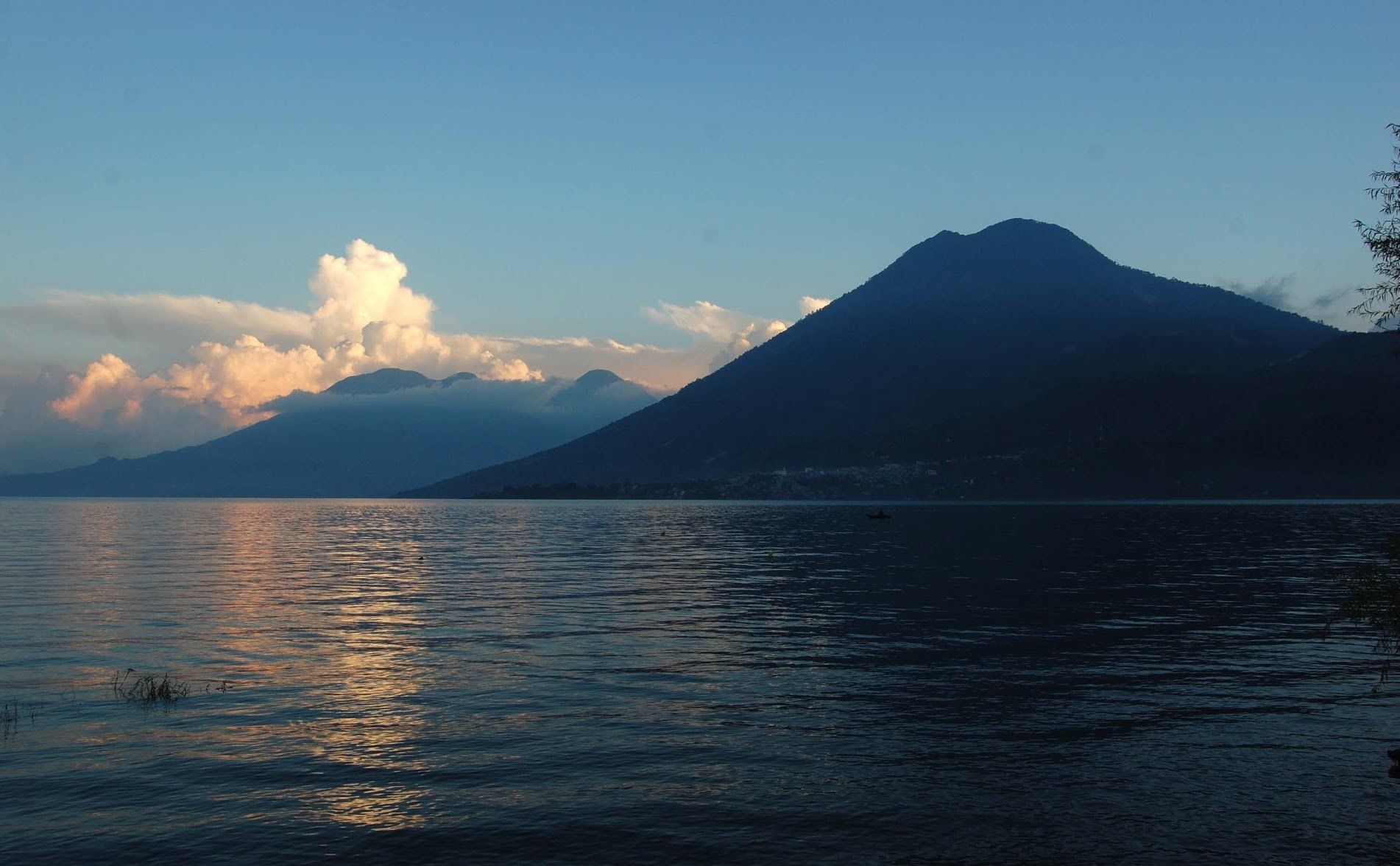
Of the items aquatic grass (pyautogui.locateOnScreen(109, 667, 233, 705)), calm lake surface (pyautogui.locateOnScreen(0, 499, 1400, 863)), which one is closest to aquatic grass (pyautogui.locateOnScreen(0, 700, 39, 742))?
calm lake surface (pyautogui.locateOnScreen(0, 499, 1400, 863))

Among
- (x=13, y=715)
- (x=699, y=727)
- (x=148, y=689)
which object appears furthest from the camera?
(x=148, y=689)

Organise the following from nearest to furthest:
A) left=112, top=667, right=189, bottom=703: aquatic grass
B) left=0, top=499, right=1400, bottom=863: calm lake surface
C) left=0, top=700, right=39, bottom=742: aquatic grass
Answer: left=0, top=499, right=1400, bottom=863: calm lake surface
left=0, top=700, right=39, bottom=742: aquatic grass
left=112, top=667, right=189, bottom=703: aquatic grass

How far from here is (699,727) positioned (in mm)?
29516

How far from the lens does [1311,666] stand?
127 feet

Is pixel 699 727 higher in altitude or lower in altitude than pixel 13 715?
lower

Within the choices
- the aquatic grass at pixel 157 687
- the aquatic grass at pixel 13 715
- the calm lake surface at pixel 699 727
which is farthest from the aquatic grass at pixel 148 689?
the aquatic grass at pixel 13 715

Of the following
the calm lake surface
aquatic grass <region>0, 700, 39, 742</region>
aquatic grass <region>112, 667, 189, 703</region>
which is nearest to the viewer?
the calm lake surface

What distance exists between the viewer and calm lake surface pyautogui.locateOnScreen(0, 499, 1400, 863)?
21.0 meters

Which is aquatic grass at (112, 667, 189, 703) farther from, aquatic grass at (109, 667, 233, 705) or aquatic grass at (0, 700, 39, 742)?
aquatic grass at (0, 700, 39, 742)

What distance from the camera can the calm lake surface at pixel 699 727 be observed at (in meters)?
21.0

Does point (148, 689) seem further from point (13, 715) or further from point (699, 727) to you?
point (699, 727)

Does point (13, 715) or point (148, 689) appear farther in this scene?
point (148, 689)

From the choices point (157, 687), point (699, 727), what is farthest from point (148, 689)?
point (699, 727)

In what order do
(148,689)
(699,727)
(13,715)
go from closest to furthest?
(699,727) → (13,715) → (148,689)
